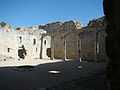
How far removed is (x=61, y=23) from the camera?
54000mm

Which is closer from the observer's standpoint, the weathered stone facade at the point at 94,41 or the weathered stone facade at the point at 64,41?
the weathered stone facade at the point at 94,41

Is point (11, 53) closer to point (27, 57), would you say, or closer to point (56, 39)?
point (27, 57)

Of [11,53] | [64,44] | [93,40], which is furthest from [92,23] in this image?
[11,53]

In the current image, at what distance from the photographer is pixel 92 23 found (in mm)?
44125

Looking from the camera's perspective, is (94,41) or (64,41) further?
(64,41)

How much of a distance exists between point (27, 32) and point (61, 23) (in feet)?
32.1

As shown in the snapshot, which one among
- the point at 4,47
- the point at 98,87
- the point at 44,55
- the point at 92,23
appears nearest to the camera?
the point at 98,87

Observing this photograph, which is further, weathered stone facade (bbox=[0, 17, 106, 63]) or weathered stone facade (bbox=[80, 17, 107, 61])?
weathered stone facade (bbox=[0, 17, 106, 63])

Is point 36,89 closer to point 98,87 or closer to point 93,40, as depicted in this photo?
point 98,87

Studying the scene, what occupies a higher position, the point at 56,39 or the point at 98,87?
the point at 56,39

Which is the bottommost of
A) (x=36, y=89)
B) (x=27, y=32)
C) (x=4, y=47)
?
(x=36, y=89)

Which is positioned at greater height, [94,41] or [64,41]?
[64,41]

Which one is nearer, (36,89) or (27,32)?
(36,89)

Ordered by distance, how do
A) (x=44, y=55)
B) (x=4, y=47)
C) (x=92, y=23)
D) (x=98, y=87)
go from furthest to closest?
(x=44, y=55) → (x=92, y=23) → (x=4, y=47) → (x=98, y=87)
